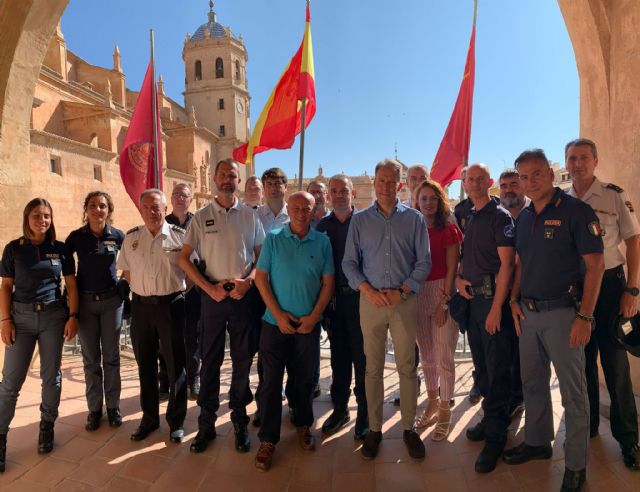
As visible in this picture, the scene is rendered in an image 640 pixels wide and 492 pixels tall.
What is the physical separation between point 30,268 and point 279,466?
2.62 metres

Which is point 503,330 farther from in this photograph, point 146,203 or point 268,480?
point 146,203

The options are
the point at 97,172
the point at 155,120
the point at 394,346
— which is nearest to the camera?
the point at 394,346

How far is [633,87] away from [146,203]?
15.3 feet

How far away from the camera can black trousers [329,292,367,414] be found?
324cm

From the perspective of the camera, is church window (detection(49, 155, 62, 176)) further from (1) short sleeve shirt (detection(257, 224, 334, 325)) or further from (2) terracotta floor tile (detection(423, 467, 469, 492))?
(2) terracotta floor tile (detection(423, 467, 469, 492))

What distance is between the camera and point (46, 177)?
60.3ft

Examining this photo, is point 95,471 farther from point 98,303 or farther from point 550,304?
point 550,304

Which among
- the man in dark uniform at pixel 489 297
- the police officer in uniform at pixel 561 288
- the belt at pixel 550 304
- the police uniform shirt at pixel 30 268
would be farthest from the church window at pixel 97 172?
the belt at pixel 550 304

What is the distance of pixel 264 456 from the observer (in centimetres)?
287

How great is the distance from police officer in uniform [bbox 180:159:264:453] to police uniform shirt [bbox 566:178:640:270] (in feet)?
9.18

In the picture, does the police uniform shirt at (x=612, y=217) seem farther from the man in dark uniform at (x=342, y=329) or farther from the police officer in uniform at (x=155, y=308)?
the police officer in uniform at (x=155, y=308)

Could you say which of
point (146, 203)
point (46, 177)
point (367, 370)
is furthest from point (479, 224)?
point (46, 177)

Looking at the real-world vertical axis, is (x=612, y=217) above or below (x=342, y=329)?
above

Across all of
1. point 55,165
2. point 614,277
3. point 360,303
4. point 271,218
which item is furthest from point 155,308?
point 55,165
